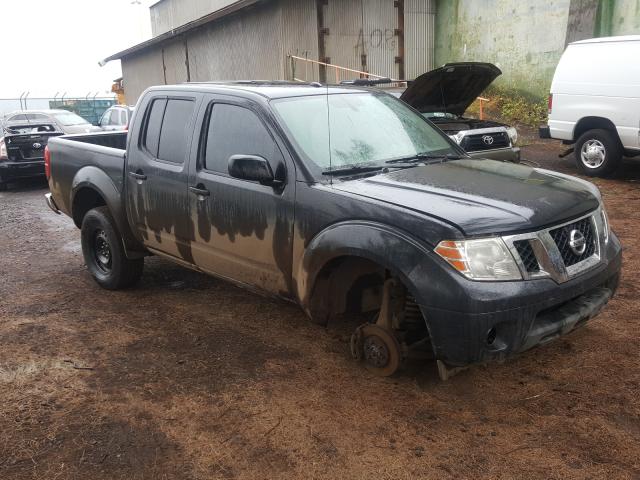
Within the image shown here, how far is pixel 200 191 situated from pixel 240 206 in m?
0.44

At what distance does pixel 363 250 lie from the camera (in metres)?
3.43

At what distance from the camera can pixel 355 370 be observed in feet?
13.2

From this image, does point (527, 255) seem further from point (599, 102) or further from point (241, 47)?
point (241, 47)

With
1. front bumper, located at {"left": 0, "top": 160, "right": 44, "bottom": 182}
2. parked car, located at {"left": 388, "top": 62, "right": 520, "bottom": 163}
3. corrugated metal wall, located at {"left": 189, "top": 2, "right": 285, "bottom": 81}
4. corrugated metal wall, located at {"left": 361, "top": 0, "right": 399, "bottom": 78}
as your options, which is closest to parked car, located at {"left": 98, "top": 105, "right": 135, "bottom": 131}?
front bumper, located at {"left": 0, "top": 160, "right": 44, "bottom": 182}

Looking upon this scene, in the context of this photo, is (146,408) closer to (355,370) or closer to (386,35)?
(355,370)

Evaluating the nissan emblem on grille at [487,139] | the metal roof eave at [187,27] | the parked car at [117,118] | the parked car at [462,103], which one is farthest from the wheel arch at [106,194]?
the metal roof eave at [187,27]

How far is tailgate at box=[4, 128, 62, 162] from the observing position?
40.9 ft

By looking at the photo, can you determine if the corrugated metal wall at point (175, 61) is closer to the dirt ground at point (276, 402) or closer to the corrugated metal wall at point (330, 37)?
the corrugated metal wall at point (330, 37)

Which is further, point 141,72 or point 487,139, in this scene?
point 141,72

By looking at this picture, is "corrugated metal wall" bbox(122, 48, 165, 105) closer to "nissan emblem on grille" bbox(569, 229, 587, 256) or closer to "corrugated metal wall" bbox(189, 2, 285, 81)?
"corrugated metal wall" bbox(189, 2, 285, 81)

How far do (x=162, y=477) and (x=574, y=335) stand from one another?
293 centimetres

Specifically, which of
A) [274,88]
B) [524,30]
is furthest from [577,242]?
[524,30]

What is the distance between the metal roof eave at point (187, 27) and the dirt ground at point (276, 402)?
14539mm

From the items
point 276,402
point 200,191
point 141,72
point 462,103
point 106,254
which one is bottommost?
point 276,402
